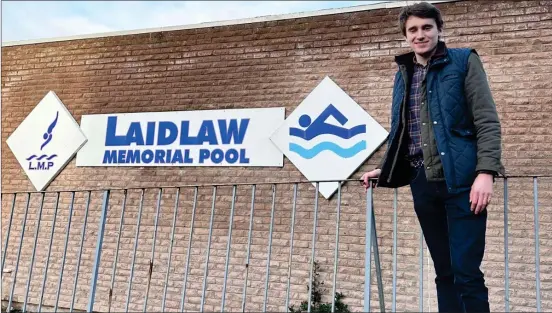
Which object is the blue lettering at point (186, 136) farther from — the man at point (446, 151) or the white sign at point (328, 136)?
the man at point (446, 151)

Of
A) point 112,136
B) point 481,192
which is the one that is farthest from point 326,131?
point 481,192

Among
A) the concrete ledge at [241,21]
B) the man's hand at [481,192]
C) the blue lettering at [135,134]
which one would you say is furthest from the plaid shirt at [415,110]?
the blue lettering at [135,134]

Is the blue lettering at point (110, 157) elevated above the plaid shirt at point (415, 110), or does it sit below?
above

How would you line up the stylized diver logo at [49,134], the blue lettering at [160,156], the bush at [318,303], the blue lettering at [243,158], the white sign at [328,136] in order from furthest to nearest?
the stylized diver logo at [49,134], the blue lettering at [160,156], the blue lettering at [243,158], the white sign at [328,136], the bush at [318,303]

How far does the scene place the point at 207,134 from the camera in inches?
258

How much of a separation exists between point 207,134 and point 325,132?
172 centimetres

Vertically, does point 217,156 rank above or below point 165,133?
below

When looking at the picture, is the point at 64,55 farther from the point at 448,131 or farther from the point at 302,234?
the point at 448,131

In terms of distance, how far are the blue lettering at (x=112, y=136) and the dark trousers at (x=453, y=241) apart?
17.6 feet

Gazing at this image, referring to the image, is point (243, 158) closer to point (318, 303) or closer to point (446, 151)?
point (318, 303)

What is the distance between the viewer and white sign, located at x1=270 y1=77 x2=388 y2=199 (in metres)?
5.81

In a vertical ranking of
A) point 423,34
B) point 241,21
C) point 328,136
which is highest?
point 241,21

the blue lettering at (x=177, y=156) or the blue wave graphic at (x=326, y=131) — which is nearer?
the blue wave graphic at (x=326, y=131)

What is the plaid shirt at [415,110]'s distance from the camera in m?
2.55
